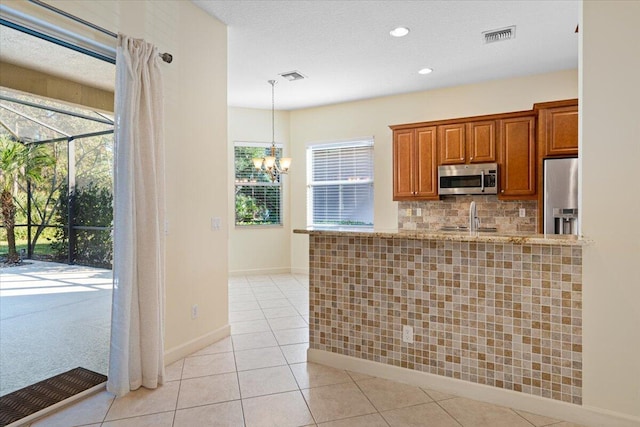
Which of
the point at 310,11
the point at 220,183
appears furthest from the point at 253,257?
the point at 310,11

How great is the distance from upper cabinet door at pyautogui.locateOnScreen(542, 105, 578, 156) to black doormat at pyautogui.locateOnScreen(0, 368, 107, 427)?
4.95 metres

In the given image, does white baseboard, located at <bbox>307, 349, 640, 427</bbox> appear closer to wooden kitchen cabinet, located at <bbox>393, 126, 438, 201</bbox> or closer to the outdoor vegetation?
the outdoor vegetation

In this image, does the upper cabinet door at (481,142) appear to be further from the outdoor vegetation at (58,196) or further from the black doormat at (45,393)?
the black doormat at (45,393)

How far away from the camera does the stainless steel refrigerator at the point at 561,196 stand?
4.05 metres

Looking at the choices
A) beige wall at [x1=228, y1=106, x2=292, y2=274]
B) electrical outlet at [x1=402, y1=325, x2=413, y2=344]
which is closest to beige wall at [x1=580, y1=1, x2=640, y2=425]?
electrical outlet at [x1=402, y1=325, x2=413, y2=344]

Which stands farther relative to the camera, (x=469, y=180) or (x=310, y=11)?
(x=469, y=180)

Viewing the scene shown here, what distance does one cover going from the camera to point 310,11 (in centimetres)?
325

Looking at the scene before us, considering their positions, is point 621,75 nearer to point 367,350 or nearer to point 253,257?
point 367,350

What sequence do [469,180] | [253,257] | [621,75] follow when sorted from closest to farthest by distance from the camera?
[621,75], [469,180], [253,257]

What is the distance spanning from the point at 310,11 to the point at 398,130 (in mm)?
2572

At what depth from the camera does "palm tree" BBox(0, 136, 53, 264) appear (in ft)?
7.36

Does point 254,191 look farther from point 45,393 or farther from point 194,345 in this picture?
point 45,393

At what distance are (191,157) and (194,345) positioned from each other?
1.62 metres

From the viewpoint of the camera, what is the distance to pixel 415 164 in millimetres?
5270
